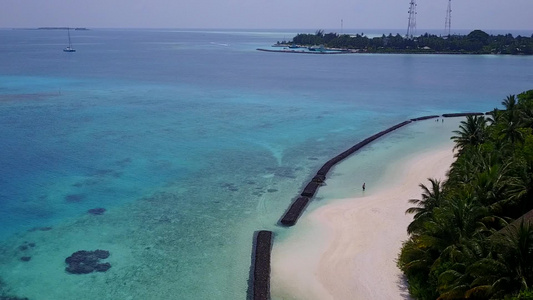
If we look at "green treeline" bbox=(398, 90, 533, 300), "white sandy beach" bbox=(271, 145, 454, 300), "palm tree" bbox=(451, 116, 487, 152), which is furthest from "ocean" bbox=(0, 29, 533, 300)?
"green treeline" bbox=(398, 90, 533, 300)

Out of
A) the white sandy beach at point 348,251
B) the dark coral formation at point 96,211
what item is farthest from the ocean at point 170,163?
the white sandy beach at point 348,251

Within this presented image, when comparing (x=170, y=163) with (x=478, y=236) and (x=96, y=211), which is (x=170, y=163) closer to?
(x=96, y=211)

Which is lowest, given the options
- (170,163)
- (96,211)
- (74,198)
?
(96,211)

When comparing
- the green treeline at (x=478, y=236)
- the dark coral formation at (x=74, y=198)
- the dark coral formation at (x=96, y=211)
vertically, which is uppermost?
the green treeline at (x=478, y=236)

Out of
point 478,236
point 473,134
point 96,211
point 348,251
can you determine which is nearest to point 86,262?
point 96,211

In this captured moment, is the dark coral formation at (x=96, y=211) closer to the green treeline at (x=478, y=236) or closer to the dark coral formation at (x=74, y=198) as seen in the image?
the dark coral formation at (x=74, y=198)
